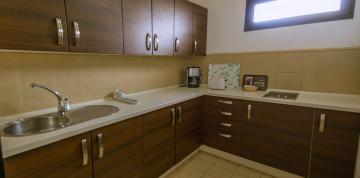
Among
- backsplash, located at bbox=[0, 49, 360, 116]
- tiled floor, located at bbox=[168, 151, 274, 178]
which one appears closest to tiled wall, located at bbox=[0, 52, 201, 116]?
backsplash, located at bbox=[0, 49, 360, 116]

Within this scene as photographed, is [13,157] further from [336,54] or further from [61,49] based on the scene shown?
[336,54]

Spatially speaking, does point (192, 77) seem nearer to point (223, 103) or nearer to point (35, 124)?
point (223, 103)

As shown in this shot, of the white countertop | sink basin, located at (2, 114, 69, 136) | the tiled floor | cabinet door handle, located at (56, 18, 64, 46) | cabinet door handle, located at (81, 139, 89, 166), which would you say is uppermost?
cabinet door handle, located at (56, 18, 64, 46)

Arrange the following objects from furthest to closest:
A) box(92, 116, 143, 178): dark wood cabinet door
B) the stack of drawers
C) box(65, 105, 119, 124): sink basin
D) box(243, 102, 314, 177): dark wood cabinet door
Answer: the stack of drawers → box(243, 102, 314, 177): dark wood cabinet door → box(65, 105, 119, 124): sink basin → box(92, 116, 143, 178): dark wood cabinet door

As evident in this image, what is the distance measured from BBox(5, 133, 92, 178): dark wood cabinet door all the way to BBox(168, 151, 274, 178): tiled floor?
104cm

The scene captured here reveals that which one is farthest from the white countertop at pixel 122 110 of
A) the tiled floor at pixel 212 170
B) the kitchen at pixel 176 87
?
the tiled floor at pixel 212 170

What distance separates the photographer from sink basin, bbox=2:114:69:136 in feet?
3.75

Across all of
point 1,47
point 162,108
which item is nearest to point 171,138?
point 162,108

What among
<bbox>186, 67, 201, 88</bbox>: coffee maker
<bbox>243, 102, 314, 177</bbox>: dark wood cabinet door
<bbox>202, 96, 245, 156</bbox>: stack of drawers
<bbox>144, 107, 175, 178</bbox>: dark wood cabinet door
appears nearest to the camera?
<bbox>144, 107, 175, 178</bbox>: dark wood cabinet door

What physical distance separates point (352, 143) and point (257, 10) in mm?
1683

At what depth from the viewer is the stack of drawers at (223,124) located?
2014mm

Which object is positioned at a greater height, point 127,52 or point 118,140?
point 127,52

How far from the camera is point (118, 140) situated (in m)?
1.30

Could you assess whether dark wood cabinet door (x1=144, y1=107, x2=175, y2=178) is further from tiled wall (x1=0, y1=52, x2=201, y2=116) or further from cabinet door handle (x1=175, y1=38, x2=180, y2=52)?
cabinet door handle (x1=175, y1=38, x2=180, y2=52)
